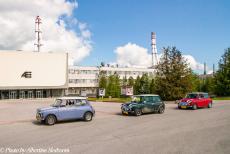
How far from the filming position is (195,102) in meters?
26.0

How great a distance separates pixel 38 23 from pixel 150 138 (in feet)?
252

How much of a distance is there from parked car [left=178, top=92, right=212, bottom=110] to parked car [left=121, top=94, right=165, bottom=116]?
168 inches

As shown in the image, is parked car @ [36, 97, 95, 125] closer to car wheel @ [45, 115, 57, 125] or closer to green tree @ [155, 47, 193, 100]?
car wheel @ [45, 115, 57, 125]

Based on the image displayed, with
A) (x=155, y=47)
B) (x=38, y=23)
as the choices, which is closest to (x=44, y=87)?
(x=38, y=23)

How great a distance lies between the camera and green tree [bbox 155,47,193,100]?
3953 cm

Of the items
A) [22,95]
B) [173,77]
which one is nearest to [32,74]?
[22,95]

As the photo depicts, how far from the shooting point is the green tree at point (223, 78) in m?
55.4

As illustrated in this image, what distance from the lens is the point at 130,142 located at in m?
11.0

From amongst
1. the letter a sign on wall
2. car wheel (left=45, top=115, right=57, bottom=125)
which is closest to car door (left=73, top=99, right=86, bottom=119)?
car wheel (left=45, top=115, right=57, bottom=125)

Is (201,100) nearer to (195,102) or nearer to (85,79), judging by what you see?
(195,102)

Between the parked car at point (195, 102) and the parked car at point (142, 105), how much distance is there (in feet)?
14.0

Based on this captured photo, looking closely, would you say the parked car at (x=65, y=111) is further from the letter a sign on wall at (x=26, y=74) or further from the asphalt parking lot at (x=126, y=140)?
the letter a sign on wall at (x=26, y=74)

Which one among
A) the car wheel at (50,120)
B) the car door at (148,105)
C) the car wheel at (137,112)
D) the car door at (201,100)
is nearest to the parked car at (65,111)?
the car wheel at (50,120)

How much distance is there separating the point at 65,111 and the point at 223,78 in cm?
4725
